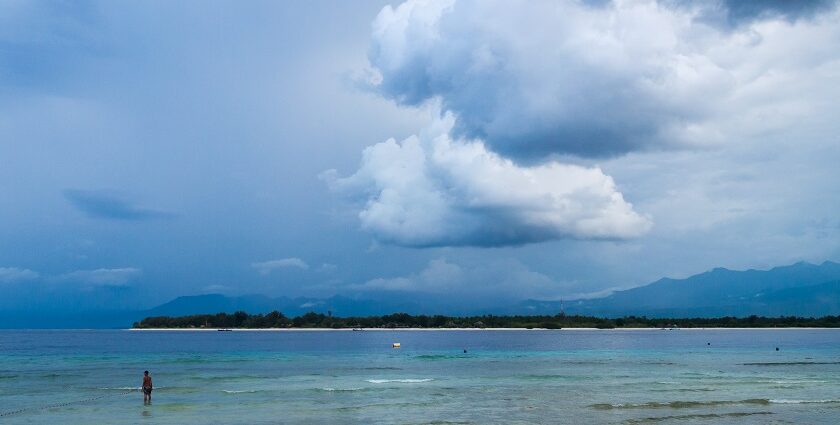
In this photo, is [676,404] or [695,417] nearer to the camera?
[695,417]

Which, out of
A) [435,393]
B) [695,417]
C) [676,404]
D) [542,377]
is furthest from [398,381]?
[695,417]

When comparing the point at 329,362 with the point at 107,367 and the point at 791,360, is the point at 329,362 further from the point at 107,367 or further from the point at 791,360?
the point at 791,360

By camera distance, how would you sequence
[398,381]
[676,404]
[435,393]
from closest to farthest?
[676,404]
[435,393]
[398,381]

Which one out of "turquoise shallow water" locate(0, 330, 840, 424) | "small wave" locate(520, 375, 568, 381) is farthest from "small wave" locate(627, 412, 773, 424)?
"small wave" locate(520, 375, 568, 381)

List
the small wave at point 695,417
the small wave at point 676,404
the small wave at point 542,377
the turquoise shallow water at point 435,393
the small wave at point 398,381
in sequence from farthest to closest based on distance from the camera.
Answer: the small wave at point 542,377 < the small wave at point 398,381 < the small wave at point 676,404 < the turquoise shallow water at point 435,393 < the small wave at point 695,417

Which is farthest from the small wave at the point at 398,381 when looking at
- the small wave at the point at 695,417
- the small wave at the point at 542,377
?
the small wave at the point at 695,417

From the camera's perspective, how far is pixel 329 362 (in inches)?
3819

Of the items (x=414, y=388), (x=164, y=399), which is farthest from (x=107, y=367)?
(x=414, y=388)

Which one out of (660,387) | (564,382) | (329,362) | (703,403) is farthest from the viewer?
(329,362)

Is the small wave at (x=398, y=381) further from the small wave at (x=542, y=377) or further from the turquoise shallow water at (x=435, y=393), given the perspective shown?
the small wave at (x=542, y=377)

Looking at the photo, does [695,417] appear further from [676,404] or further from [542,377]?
[542,377]

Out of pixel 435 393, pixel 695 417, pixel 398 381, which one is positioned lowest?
pixel 695 417

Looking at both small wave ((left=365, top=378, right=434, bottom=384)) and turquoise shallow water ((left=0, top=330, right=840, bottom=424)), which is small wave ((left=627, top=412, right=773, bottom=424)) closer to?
turquoise shallow water ((left=0, top=330, right=840, bottom=424))

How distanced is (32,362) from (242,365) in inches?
1260
